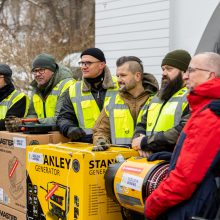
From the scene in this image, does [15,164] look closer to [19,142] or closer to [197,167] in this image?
[19,142]

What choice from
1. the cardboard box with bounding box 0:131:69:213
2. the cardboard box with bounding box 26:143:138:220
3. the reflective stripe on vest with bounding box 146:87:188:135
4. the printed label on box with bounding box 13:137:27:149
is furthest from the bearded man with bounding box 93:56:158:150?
the printed label on box with bounding box 13:137:27:149

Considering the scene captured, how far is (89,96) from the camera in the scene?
512cm

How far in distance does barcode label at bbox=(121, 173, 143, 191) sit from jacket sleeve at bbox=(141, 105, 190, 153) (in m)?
0.46

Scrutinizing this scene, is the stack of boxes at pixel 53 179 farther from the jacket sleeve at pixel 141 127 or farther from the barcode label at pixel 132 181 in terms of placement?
the barcode label at pixel 132 181

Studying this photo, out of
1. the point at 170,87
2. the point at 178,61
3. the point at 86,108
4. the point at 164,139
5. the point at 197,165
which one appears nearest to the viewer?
the point at 197,165

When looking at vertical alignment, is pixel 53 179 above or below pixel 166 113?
below

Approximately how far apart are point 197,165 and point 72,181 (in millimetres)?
1309

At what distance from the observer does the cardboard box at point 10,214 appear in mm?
4730

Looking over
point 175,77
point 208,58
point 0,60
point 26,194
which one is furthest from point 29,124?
point 0,60

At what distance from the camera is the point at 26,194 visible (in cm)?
457

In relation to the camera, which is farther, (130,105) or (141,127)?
(130,105)

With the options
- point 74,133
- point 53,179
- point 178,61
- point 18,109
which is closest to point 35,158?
point 53,179

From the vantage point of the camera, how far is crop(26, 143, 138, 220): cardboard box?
380 cm

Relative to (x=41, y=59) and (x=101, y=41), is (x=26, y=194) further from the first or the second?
(x=101, y=41)
